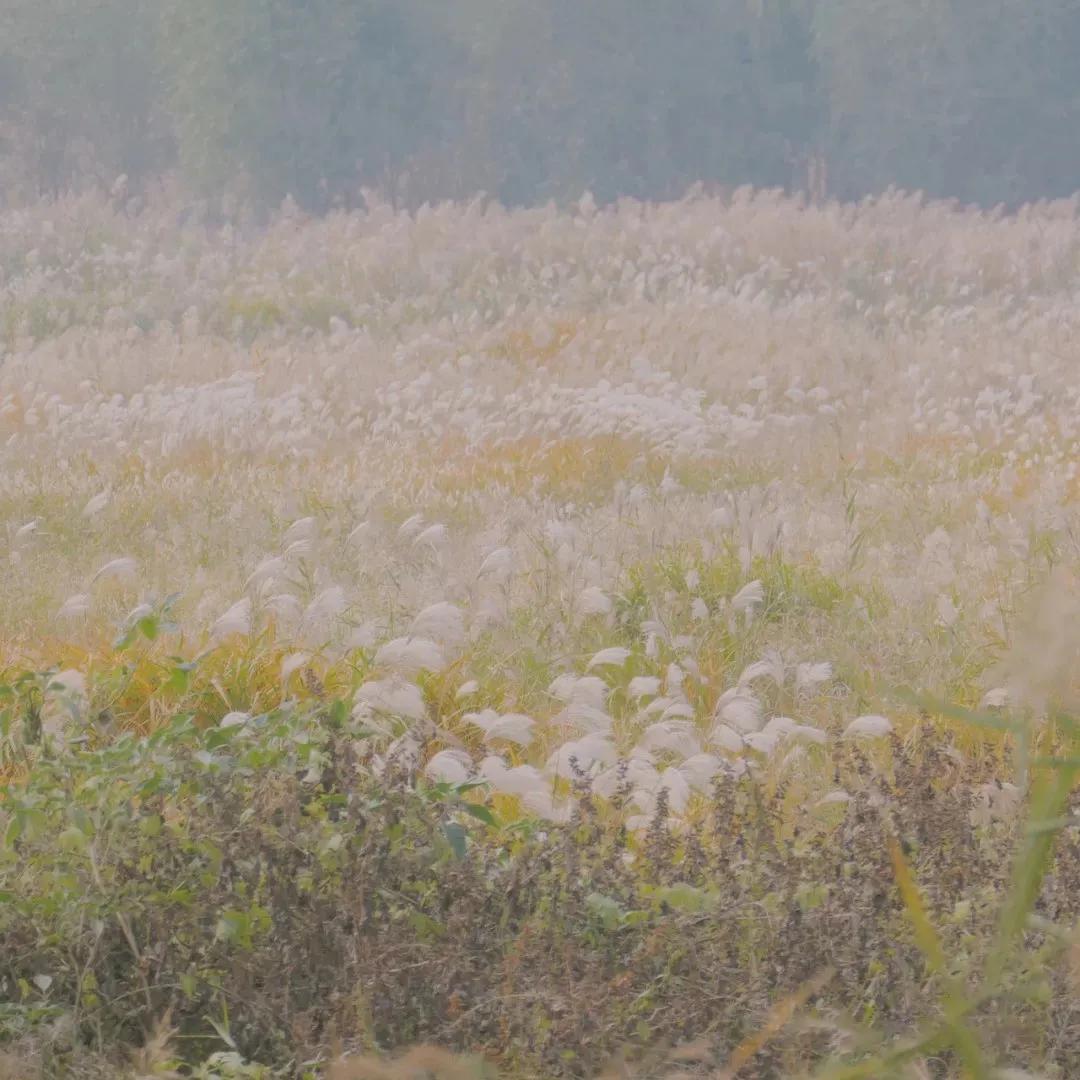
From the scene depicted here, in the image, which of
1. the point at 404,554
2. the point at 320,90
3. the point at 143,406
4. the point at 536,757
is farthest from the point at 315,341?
the point at 320,90

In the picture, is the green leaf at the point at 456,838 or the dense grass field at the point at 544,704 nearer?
the dense grass field at the point at 544,704

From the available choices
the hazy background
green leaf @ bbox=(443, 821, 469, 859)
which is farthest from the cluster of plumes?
the hazy background

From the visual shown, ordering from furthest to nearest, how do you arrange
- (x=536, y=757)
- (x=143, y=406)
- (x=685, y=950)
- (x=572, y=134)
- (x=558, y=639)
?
(x=572, y=134)
(x=143, y=406)
(x=558, y=639)
(x=536, y=757)
(x=685, y=950)

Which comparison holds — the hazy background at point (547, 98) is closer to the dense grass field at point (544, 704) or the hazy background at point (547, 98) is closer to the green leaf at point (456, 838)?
the dense grass field at point (544, 704)

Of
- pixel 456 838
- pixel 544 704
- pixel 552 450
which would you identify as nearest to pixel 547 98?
pixel 552 450

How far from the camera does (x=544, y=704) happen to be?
5195 mm

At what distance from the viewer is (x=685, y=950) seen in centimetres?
302

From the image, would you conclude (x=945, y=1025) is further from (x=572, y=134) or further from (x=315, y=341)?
(x=572, y=134)

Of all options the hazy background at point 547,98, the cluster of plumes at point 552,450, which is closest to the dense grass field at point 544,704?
the cluster of plumes at point 552,450

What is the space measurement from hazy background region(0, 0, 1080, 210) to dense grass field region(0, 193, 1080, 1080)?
24483 mm

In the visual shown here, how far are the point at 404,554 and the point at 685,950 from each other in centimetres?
427

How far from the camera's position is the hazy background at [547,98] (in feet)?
122

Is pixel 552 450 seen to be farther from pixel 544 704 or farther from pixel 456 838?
pixel 456 838

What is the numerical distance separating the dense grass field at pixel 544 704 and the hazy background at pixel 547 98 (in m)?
24.5
